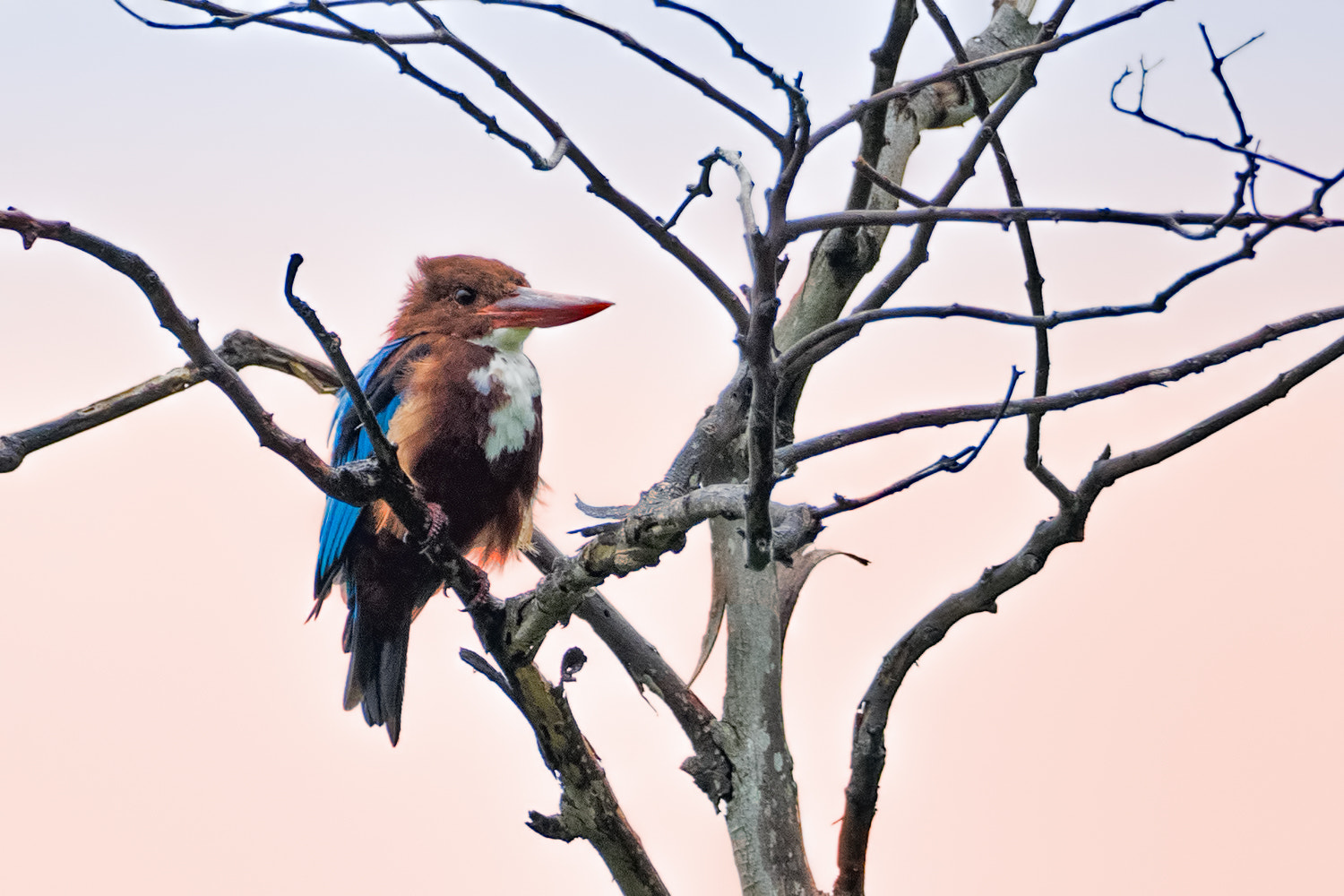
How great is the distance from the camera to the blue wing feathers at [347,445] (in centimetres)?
266

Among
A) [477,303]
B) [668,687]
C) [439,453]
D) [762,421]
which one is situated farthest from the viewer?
[477,303]

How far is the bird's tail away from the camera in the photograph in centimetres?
271

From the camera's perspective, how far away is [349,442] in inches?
108

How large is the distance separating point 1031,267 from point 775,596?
1064 mm

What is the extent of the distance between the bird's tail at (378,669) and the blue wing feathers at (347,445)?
12cm

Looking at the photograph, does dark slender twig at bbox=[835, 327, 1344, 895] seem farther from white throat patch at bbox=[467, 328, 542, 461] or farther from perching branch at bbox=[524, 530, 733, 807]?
white throat patch at bbox=[467, 328, 542, 461]

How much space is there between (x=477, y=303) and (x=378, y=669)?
2.90ft

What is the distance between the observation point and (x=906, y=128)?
10.8ft

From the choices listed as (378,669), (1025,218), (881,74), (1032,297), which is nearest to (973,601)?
(1032,297)

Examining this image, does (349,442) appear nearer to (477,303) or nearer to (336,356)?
(477,303)

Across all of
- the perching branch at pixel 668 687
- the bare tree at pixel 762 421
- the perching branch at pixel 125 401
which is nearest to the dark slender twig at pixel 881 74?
the bare tree at pixel 762 421

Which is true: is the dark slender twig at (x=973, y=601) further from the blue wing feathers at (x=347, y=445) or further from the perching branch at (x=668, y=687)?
the blue wing feathers at (x=347, y=445)

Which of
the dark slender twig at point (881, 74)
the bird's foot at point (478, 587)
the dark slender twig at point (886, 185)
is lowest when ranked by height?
the bird's foot at point (478, 587)

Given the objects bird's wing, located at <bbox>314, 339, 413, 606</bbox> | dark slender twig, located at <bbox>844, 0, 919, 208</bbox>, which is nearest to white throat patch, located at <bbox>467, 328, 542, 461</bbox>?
bird's wing, located at <bbox>314, 339, 413, 606</bbox>
